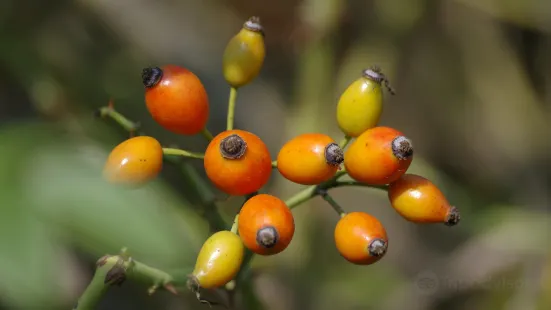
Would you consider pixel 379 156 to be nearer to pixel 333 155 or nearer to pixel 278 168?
pixel 333 155

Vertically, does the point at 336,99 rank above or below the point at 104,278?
above

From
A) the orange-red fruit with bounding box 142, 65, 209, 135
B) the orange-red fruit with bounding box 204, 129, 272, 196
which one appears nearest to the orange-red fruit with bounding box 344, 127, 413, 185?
the orange-red fruit with bounding box 204, 129, 272, 196

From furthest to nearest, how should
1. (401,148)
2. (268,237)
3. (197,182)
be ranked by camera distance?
(197,182) → (401,148) → (268,237)

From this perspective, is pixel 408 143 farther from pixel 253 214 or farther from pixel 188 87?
pixel 188 87

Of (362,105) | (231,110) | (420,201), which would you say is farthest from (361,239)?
(231,110)

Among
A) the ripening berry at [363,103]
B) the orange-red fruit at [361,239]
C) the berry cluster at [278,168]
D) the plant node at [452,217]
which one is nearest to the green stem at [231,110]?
the berry cluster at [278,168]

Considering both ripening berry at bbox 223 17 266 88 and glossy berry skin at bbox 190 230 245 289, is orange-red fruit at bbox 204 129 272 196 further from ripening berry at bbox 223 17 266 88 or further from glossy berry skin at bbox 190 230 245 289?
ripening berry at bbox 223 17 266 88

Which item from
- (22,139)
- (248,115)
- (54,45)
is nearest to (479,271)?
(248,115)

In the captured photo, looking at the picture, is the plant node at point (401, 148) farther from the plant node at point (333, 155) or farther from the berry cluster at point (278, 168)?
the plant node at point (333, 155)
